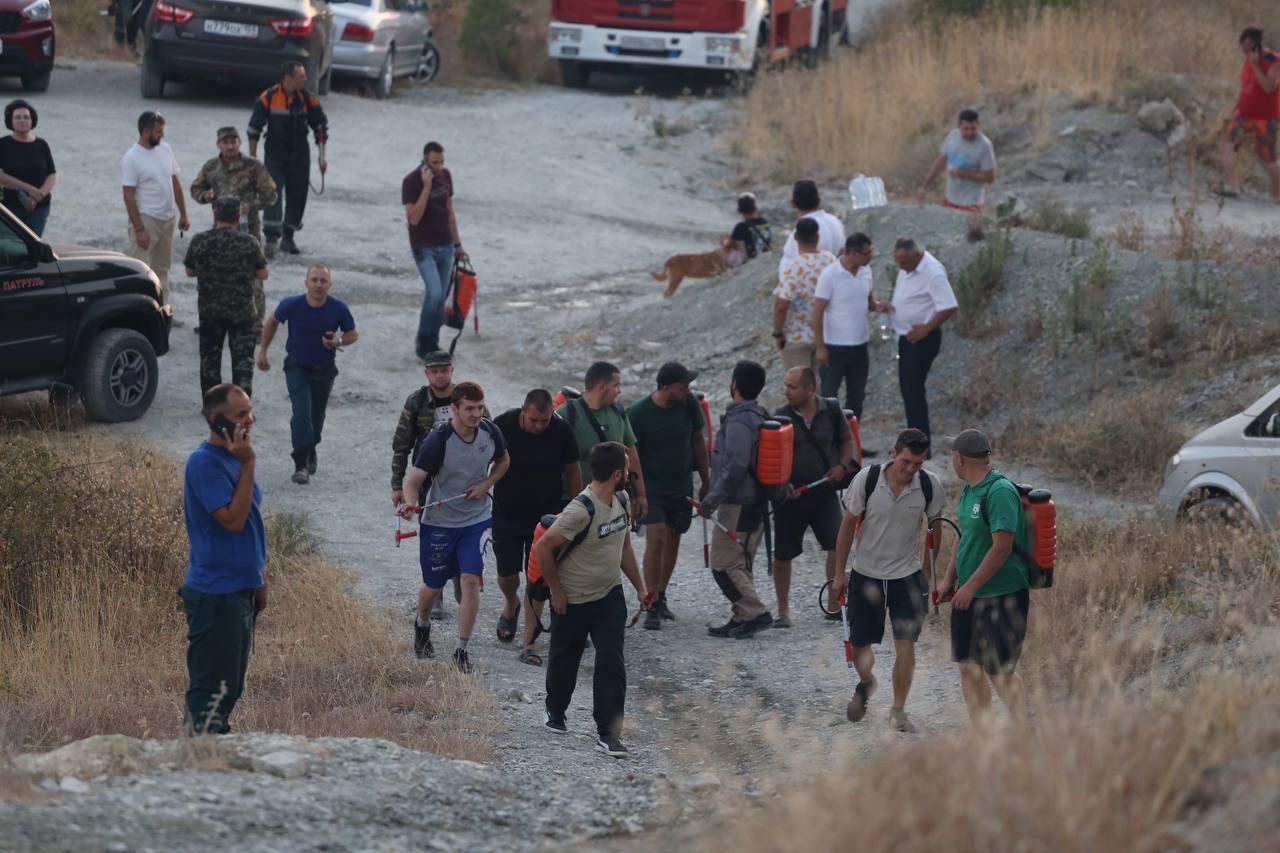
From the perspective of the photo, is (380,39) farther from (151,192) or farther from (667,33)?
(151,192)

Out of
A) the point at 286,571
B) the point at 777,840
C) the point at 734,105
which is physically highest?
the point at 734,105

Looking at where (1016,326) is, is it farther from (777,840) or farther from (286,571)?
(777,840)

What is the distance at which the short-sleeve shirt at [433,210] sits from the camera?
1320 cm

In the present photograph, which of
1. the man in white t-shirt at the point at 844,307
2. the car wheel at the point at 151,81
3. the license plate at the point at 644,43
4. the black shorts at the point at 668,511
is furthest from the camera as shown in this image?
the license plate at the point at 644,43

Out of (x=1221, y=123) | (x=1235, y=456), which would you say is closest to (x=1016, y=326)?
(x=1235, y=456)

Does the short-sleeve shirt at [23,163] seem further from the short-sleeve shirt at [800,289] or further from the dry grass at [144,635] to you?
the short-sleeve shirt at [800,289]

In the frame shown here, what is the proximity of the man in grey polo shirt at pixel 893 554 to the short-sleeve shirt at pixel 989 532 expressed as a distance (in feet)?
1.32

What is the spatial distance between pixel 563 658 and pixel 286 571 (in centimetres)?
240

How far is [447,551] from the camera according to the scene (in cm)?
816

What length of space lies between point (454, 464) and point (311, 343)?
2905 millimetres

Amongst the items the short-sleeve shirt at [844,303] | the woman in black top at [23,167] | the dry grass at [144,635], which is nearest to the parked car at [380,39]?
the woman in black top at [23,167]

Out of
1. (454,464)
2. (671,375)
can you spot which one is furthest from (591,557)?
(671,375)

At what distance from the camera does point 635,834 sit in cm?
546

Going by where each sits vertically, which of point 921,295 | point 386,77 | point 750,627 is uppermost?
point 386,77
